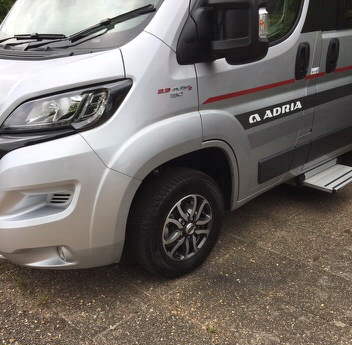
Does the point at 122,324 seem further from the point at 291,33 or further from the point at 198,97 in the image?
the point at 291,33

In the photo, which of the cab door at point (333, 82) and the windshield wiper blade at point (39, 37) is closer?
the windshield wiper blade at point (39, 37)

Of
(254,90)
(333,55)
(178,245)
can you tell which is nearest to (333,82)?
(333,55)

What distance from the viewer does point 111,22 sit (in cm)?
272

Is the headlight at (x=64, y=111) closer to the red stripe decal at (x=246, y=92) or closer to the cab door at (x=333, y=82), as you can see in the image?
the red stripe decal at (x=246, y=92)

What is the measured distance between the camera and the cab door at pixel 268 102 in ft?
9.55

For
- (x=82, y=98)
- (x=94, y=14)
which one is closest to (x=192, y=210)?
(x=82, y=98)

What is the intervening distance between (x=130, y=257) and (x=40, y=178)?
0.96 m

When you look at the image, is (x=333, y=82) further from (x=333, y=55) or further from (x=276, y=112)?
(x=276, y=112)

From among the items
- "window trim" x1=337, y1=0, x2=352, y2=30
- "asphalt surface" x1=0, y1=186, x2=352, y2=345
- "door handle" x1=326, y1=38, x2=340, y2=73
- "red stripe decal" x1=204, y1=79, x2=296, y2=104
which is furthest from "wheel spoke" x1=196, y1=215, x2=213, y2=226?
"window trim" x1=337, y1=0, x2=352, y2=30

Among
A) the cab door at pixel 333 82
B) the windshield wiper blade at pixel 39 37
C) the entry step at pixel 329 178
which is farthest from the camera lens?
the entry step at pixel 329 178

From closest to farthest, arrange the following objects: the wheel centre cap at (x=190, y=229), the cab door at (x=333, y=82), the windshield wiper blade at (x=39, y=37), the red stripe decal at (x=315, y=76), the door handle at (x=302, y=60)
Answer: the windshield wiper blade at (x=39, y=37)
the wheel centre cap at (x=190, y=229)
the door handle at (x=302, y=60)
the red stripe decal at (x=315, y=76)
the cab door at (x=333, y=82)

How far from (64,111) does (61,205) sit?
0.48 m

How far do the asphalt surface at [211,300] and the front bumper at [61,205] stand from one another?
38 cm

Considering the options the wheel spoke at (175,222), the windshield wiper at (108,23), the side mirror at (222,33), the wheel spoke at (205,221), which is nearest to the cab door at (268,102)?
the side mirror at (222,33)
